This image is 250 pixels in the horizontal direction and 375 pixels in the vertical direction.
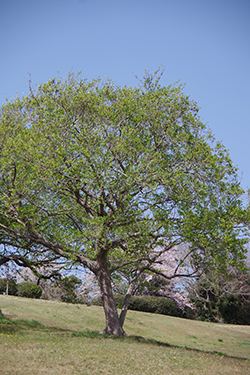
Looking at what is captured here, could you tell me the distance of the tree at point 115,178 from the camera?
15.8 metres

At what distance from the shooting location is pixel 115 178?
16297 millimetres

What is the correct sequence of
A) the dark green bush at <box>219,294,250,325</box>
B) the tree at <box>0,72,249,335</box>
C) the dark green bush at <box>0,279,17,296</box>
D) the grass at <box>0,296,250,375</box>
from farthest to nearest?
the dark green bush at <box>219,294,250,325</box> → the dark green bush at <box>0,279,17,296</box> → the tree at <box>0,72,249,335</box> → the grass at <box>0,296,250,375</box>

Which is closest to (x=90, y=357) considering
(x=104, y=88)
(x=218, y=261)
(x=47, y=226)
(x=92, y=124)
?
(x=218, y=261)

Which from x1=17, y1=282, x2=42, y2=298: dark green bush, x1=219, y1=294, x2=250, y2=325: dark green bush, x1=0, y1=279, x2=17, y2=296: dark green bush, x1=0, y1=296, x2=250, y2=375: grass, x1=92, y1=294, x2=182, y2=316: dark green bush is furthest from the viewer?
x1=219, y1=294, x2=250, y2=325: dark green bush

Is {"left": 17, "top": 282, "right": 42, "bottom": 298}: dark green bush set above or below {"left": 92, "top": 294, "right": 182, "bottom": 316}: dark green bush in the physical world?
above

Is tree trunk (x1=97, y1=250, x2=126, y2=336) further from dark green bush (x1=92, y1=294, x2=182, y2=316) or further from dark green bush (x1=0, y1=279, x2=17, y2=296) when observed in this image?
dark green bush (x1=92, y1=294, x2=182, y2=316)

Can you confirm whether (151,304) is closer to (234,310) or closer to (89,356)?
(234,310)

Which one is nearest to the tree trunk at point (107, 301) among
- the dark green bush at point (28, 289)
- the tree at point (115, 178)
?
the tree at point (115, 178)

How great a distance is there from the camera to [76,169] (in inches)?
647

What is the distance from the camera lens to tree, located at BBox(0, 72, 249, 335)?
15.8 metres

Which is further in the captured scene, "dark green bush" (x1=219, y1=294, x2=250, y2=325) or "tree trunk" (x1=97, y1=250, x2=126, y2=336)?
"dark green bush" (x1=219, y1=294, x2=250, y2=325)

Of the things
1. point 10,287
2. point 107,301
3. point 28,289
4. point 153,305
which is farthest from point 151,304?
point 107,301

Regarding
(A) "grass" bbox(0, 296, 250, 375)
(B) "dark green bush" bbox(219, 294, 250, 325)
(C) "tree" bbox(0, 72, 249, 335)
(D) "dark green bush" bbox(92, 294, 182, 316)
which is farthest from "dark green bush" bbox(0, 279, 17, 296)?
(B) "dark green bush" bbox(219, 294, 250, 325)

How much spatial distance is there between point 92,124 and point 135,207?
4.80m
